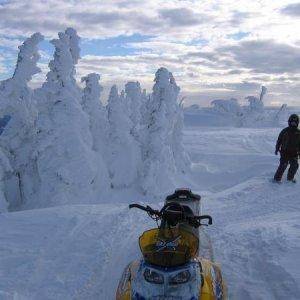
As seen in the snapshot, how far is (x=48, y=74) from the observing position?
100 ft

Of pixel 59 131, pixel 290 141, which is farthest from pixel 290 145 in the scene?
pixel 59 131

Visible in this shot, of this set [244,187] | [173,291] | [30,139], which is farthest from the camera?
[30,139]

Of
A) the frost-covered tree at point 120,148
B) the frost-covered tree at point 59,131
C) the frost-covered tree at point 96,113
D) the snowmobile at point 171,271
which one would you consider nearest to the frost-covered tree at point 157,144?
the frost-covered tree at point 120,148

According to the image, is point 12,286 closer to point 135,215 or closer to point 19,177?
point 135,215

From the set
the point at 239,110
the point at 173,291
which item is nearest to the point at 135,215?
the point at 173,291

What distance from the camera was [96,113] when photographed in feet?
131

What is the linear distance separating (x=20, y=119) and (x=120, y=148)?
986 centimetres

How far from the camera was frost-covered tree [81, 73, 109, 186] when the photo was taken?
39.0m

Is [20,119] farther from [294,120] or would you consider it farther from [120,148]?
[294,120]

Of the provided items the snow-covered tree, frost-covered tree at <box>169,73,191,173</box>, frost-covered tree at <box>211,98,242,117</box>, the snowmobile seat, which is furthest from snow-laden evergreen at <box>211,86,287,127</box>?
the snowmobile seat

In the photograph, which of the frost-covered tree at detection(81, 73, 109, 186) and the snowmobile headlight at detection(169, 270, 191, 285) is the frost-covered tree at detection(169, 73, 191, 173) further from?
the snowmobile headlight at detection(169, 270, 191, 285)

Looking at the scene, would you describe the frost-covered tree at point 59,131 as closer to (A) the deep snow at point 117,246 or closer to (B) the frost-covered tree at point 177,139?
(B) the frost-covered tree at point 177,139

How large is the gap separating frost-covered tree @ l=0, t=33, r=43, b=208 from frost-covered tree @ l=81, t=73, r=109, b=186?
6116mm

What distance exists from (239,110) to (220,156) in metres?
68.1
